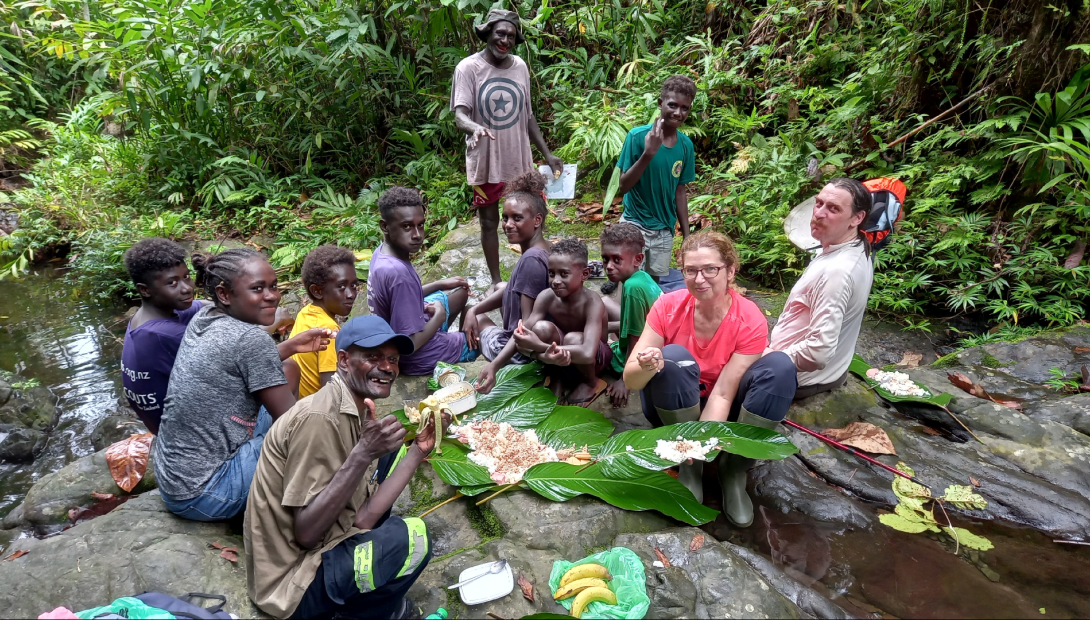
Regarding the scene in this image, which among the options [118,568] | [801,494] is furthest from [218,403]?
[801,494]

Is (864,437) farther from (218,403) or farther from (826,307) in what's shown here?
(218,403)

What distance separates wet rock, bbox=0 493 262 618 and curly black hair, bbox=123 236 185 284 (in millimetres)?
1174

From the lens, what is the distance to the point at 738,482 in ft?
10.4

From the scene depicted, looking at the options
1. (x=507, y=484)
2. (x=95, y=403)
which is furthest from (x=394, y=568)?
(x=95, y=403)

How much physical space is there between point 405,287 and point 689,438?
1.90m

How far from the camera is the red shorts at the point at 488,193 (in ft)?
17.2

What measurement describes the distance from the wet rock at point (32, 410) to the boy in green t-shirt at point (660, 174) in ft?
17.6

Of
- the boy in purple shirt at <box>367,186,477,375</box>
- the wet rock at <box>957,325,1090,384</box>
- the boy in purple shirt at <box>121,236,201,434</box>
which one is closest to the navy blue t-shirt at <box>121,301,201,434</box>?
the boy in purple shirt at <box>121,236,201,434</box>

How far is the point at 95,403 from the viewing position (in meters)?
5.79

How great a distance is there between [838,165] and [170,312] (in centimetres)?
603

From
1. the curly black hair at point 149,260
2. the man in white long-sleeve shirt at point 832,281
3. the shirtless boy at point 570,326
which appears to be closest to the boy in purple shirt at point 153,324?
the curly black hair at point 149,260

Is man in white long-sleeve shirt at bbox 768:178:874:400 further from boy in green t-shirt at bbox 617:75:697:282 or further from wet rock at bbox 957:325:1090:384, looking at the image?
wet rock at bbox 957:325:1090:384

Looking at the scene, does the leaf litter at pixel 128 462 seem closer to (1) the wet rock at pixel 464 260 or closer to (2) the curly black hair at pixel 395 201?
(2) the curly black hair at pixel 395 201

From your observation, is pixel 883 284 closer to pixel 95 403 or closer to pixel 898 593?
pixel 898 593
